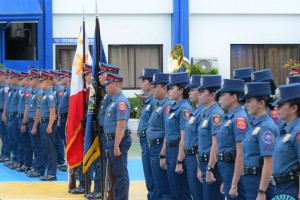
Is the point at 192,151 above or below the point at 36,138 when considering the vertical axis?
above

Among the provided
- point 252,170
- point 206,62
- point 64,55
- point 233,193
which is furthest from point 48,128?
point 206,62

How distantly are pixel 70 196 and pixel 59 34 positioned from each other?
575 inches

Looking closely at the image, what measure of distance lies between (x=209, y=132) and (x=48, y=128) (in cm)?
689

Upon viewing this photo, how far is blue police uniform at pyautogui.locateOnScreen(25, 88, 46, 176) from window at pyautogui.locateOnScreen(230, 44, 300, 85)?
13481 mm

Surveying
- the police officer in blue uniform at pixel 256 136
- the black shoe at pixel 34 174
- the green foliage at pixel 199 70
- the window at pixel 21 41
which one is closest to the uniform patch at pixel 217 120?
the police officer in blue uniform at pixel 256 136

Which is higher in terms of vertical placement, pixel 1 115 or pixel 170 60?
pixel 170 60

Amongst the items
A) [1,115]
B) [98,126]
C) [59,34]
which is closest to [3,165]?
[1,115]

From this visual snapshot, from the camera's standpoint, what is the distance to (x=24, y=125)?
17.7 m

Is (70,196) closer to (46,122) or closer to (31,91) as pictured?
(46,122)

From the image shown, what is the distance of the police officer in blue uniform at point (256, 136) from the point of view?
27.7ft

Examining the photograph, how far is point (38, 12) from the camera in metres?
28.2

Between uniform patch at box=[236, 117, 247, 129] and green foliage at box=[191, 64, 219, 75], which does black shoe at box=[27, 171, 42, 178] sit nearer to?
uniform patch at box=[236, 117, 247, 129]

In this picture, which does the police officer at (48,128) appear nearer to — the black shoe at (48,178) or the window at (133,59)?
the black shoe at (48,178)

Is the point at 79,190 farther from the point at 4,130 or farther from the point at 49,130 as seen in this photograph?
the point at 4,130
